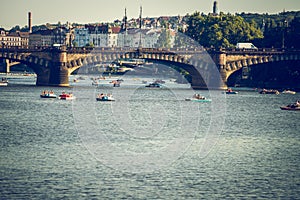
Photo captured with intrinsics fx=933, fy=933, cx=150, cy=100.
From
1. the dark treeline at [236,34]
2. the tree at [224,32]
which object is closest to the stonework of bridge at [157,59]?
the dark treeline at [236,34]

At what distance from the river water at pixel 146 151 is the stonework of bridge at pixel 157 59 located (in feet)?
103

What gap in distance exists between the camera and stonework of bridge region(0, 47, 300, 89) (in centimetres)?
14325

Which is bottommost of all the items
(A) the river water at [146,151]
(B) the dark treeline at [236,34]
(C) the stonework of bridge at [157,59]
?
(A) the river water at [146,151]

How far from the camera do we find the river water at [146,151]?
51844 millimetres

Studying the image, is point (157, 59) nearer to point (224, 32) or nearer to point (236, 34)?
point (224, 32)

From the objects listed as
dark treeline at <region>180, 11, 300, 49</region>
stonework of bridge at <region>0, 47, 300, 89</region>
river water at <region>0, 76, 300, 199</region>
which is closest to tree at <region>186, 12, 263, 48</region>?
dark treeline at <region>180, 11, 300, 49</region>

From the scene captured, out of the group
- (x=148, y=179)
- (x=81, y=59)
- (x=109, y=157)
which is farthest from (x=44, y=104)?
(x=148, y=179)

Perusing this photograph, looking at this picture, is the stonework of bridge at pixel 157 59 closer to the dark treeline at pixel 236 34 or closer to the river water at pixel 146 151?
the dark treeline at pixel 236 34

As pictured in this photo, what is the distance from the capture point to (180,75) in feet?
627

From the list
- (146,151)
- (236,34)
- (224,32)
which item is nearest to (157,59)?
(224,32)

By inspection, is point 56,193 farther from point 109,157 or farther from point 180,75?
point 180,75

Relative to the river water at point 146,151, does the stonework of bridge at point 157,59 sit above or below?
above

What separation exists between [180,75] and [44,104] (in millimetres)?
84200

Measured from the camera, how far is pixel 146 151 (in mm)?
66062
